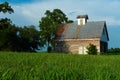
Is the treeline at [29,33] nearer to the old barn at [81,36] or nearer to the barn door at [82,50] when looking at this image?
the old barn at [81,36]

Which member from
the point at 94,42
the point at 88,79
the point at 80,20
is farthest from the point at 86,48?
the point at 88,79

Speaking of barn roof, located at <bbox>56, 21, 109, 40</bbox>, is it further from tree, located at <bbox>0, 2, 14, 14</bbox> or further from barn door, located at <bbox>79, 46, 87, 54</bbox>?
tree, located at <bbox>0, 2, 14, 14</bbox>

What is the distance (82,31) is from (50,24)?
705 cm

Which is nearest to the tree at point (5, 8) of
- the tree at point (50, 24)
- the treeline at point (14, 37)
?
the treeline at point (14, 37)

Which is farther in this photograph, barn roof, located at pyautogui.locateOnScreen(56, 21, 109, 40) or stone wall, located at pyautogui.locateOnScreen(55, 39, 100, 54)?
barn roof, located at pyautogui.locateOnScreen(56, 21, 109, 40)

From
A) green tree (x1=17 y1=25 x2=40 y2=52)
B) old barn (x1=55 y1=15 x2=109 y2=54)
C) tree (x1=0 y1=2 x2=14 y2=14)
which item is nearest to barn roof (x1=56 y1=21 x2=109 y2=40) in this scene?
old barn (x1=55 y1=15 x2=109 y2=54)

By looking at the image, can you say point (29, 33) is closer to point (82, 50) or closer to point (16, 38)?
point (16, 38)

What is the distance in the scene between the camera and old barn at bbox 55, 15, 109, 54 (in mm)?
58844

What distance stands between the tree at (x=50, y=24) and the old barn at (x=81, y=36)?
4.75ft

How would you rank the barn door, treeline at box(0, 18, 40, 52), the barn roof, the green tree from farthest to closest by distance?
the barn roof, the barn door, the green tree, treeline at box(0, 18, 40, 52)

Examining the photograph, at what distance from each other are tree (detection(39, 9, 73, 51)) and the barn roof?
1.64 meters

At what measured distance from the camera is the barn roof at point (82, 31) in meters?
59.1

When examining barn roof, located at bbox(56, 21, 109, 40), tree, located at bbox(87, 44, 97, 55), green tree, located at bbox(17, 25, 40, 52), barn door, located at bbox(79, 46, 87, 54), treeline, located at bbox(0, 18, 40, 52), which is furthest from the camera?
barn roof, located at bbox(56, 21, 109, 40)

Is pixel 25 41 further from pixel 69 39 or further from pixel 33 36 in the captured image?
pixel 69 39
